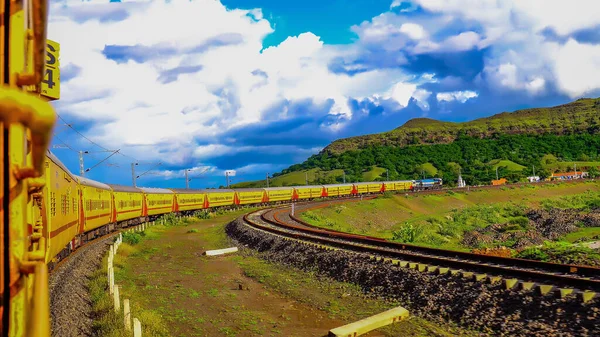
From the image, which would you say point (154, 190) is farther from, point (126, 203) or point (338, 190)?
point (338, 190)

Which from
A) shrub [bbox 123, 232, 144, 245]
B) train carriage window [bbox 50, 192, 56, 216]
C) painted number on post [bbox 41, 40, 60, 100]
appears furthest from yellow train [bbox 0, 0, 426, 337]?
painted number on post [bbox 41, 40, 60, 100]

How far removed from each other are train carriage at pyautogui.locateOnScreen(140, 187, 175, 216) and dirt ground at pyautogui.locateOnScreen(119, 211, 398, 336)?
19510 mm

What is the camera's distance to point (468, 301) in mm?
11797

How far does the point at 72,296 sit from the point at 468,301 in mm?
10939

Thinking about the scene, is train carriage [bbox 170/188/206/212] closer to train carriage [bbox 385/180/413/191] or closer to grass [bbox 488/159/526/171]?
train carriage [bbox 385/180/413/191]

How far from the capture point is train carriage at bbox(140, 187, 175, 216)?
43.6 meters

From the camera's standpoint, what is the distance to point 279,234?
26.3m

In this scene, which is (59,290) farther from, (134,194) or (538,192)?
(538,192)

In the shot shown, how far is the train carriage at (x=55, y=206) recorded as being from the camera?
10.7 m

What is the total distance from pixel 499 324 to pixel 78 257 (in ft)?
55.5

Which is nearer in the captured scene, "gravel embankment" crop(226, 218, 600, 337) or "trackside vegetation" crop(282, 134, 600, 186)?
"gravel embankment" crop(226, 218, 600, 337)

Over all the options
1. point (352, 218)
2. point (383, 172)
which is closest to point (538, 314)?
point (352, 218)

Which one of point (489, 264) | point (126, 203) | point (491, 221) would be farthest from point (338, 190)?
point (489, 264)

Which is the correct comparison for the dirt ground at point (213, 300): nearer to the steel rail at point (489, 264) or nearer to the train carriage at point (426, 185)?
the steel rail at point (489, 264)
